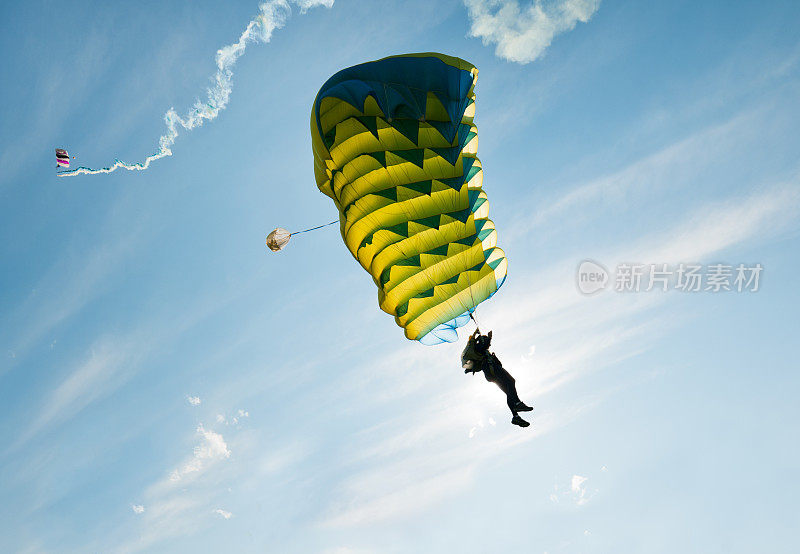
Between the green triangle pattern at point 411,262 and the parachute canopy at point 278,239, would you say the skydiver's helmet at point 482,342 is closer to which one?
the green triangle pattern at point 411,262

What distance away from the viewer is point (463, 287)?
559 inches

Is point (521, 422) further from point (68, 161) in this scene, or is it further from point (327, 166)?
point (68, 161)

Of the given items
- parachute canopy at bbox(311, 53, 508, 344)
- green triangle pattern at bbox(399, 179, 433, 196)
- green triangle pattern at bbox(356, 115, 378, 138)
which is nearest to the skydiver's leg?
parachute canopy at bbox(311, 53, 508, 344)

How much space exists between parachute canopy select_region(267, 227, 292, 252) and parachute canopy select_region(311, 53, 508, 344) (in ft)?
7.00

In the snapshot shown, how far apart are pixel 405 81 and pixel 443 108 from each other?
3.21 feet

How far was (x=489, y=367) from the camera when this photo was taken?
534 inches

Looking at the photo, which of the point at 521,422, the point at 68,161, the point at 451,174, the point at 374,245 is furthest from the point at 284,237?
the point at 68,161

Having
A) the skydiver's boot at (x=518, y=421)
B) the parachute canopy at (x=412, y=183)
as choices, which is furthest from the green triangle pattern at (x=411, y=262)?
the skydiver's boot at (x=518, y=421)

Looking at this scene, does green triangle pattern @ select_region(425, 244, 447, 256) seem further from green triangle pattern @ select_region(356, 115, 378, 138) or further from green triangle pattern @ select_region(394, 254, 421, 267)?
green triangle pattern @ select_region(356, 115, 378, 138)

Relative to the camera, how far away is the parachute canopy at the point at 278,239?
14742 mm

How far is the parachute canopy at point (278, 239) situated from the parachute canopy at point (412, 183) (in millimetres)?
2135

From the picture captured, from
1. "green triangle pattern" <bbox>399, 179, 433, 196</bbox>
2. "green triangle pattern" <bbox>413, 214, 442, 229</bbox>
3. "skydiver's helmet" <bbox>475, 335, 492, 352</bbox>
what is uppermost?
"green triangle pattern" <bbox>399, 179, 433, 196</bbox>

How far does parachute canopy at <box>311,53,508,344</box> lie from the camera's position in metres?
11.2

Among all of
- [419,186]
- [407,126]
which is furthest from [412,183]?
[407,126]
